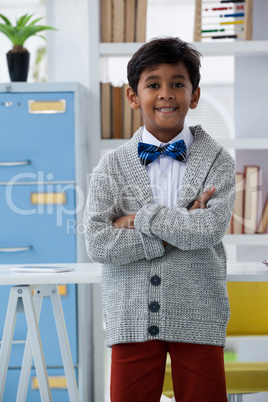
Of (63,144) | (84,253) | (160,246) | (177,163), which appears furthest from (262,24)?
(160,246)

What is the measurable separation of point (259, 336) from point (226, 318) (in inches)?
32.5

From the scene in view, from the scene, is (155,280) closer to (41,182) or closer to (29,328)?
(29,328)

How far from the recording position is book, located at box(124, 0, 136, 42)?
2.90m

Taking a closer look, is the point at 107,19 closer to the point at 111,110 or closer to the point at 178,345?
the point at 111,110

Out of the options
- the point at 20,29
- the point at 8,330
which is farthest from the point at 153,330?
the point at 20,29

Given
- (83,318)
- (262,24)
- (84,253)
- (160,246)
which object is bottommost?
(83,318)

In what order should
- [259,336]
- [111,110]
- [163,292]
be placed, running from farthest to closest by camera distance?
[111,110], [259,336], [163,292]

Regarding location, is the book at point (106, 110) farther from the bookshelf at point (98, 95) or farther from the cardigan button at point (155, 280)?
the cardigan button at point (155, 280)

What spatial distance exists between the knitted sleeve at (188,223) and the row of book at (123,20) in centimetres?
153

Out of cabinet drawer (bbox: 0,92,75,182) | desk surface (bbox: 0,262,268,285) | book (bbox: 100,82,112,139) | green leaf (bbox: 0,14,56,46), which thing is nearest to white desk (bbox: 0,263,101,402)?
desk surface (bbox: 0,262,268,285)

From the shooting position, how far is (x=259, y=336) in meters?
2.32

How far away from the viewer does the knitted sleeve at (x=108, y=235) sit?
155 centimetres

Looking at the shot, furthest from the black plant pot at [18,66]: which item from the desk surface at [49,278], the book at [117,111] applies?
the desk surface at [49,278]

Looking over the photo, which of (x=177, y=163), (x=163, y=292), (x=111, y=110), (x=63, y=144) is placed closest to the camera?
(x=163, y=292)
